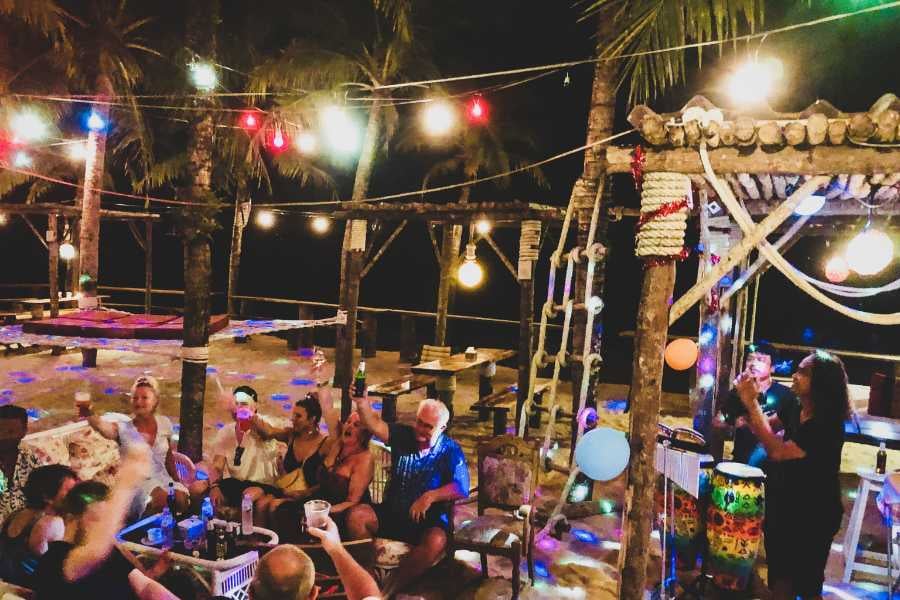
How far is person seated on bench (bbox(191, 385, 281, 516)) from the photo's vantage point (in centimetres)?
452

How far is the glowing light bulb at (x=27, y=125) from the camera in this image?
13.4 m

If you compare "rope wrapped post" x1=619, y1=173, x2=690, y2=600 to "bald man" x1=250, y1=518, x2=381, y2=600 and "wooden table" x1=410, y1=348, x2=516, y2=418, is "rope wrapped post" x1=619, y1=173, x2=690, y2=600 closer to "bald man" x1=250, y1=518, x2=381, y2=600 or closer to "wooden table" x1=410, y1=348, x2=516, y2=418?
"bald man" x1=250, y1=518, x2=381, y2=600

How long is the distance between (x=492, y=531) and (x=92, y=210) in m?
10.6

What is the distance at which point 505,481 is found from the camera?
4.79 metres

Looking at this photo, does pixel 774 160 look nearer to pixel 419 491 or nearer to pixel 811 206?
pixel 811 206

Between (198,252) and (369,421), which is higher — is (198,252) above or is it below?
above

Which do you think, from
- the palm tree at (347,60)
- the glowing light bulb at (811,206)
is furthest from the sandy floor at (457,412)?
the glowing light bulb at (811,206)

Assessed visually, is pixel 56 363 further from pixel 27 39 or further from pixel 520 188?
pixel 520 188

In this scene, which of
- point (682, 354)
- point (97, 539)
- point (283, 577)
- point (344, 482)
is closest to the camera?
point (283, 577)

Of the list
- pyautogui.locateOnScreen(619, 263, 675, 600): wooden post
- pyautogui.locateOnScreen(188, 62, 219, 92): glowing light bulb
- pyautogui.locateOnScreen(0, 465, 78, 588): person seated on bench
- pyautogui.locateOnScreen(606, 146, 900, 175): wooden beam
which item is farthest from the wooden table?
pyautogui.locateOnScreen(0, 465, 78, 588): person seated on bench

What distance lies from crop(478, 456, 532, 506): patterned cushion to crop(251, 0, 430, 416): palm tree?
6.24m

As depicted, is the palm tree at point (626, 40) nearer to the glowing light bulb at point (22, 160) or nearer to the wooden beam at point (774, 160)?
the wooden beam at point (774, 160)

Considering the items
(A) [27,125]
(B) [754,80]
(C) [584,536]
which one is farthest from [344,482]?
(A) [27,125]

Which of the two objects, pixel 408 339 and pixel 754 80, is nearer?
pixel 754 80
